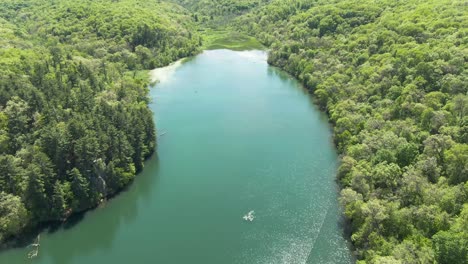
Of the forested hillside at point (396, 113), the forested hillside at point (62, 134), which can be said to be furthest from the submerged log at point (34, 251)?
the forested hillside at point (396, 113)

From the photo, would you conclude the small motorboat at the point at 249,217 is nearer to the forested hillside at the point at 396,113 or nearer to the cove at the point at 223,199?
the cove at the point at 223,199

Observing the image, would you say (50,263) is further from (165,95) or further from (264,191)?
(165,95)

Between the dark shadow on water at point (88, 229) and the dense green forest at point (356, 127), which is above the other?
the dense green forest at point (356, 127)

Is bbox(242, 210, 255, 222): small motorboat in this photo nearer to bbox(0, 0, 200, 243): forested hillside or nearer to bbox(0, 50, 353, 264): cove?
bbox(0, 50, 353, 264): cove

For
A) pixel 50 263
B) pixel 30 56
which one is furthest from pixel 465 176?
pixel 30 56

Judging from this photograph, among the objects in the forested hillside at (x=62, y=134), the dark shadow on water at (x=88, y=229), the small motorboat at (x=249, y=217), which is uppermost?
the forested hillside at (x=62, y=134)

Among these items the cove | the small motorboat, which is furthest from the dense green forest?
the small motorboat
